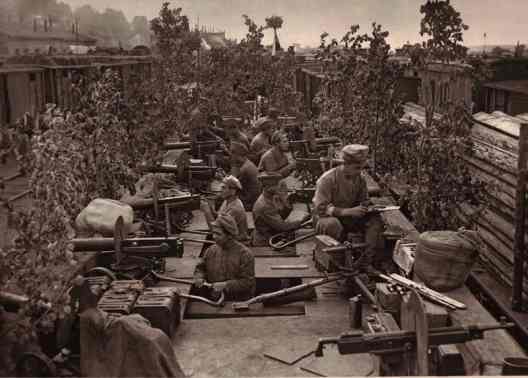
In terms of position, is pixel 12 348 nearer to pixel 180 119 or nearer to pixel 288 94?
pixel 180 119

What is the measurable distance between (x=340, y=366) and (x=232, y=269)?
198cm

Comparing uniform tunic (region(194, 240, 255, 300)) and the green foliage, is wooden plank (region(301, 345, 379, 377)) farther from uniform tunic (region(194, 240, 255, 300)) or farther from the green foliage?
the green foliage

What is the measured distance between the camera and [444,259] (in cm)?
570

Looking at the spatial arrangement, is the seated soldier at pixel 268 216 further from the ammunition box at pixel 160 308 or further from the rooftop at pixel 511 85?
the rooftop at pixel 511 85

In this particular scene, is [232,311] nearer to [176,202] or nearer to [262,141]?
[176,202]

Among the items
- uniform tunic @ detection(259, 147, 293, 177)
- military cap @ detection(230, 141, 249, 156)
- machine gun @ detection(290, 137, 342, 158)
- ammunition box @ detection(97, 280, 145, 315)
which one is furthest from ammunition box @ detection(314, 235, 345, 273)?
machine gun @ detection(290, 137, 342, 158)

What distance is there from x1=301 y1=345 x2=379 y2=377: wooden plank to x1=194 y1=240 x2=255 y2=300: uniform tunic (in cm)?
151

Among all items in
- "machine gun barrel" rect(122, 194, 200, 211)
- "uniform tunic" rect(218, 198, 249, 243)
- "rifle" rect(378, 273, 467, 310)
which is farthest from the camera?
"machine gun barrel" rect(122, 194, 200, 211)

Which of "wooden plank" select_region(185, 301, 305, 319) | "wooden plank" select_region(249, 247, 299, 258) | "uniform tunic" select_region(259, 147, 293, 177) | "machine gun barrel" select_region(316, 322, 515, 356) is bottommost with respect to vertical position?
"wooden plank" select_region(185, 301, 305, 319)

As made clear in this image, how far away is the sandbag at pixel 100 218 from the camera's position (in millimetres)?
7254

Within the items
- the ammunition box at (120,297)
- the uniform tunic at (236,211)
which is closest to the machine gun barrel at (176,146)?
the uniform tunic at (236,211)

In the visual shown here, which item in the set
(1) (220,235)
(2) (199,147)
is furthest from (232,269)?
(2) (199,147)

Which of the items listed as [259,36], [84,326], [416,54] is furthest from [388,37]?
[259,36]

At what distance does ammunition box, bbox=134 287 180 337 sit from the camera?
19.0 feet
